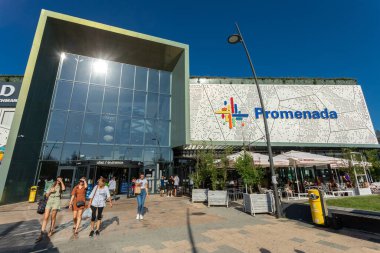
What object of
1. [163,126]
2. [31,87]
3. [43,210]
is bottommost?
[43,210]

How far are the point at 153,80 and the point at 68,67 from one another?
28.5 ft

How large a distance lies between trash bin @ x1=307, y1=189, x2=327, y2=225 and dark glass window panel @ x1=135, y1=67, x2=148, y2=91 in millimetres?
19201

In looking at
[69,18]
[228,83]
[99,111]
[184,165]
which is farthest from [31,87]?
[228,83]

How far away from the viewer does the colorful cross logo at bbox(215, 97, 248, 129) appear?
22686 millimetres

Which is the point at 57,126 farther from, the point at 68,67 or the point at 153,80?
the point at 153,80

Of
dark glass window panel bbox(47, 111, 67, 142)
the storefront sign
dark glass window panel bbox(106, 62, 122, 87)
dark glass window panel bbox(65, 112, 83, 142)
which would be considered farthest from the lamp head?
the storefront sign

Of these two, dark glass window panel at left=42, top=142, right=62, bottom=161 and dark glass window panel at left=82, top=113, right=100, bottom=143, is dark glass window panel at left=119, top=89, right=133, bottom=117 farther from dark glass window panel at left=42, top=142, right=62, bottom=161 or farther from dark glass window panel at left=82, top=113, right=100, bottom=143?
dark glass window panel at left=42, top=142, right=62, bottom=161

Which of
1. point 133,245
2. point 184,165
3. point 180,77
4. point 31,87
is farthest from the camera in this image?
point 180,77

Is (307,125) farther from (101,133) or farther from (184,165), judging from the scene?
(101,133)

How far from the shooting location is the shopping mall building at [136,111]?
1652 centimetres

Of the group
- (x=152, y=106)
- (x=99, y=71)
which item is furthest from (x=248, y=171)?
(x=99, y=71)

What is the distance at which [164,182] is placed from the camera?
61.1 ft

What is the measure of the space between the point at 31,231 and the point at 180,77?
18863 millimetres

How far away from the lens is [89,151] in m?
17.7
